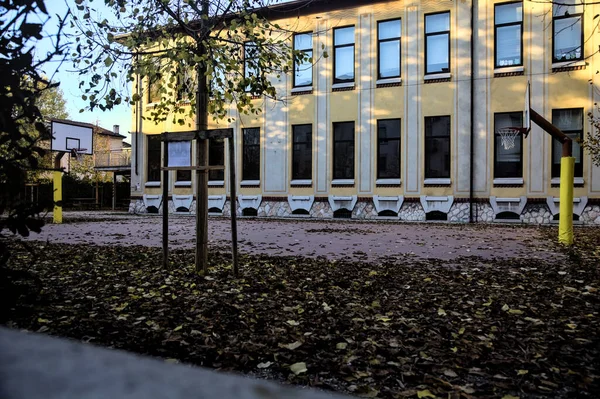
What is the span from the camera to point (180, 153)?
5.97 meters

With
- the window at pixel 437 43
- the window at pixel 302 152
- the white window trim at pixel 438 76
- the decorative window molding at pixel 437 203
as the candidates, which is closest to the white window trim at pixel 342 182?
the window at pixel 302 152

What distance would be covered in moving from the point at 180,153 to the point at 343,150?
45.6ft

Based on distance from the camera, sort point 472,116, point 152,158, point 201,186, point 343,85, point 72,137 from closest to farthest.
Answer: point 201,186
point 472,116
point 72,137
point 343,85
point 152,158

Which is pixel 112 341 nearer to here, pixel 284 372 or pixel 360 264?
pixel 284 372

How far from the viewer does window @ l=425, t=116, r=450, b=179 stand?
17609 millimetres

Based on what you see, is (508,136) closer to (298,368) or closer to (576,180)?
(576,180)

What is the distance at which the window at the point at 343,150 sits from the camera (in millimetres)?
19156

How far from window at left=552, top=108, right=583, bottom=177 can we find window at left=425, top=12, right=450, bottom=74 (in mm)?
4584

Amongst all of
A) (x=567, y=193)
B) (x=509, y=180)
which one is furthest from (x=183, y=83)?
(x=509, y=180)

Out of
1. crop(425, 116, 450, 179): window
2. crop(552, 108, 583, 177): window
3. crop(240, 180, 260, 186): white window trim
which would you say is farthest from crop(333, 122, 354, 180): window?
crop(552, 108, 583, 177): window

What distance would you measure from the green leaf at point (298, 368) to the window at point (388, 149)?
16146 millimetres

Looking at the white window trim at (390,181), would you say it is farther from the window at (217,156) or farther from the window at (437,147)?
the window at (217,156)

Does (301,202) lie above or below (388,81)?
below

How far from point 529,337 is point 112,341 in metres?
3.12
